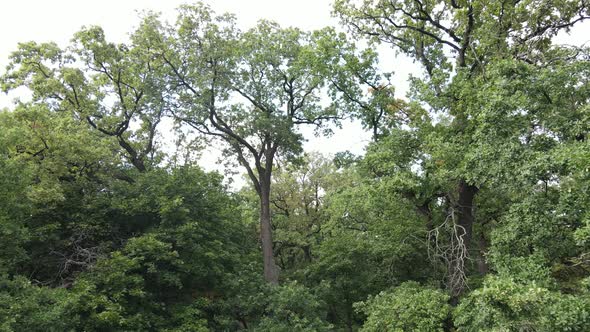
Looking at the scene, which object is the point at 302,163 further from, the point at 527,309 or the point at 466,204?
the point at 527,309

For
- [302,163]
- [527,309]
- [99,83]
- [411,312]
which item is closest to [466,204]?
[411,312]

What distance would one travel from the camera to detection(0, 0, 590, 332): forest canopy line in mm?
7633

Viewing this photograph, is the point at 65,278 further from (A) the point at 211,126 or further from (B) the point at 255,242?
(B) the point at 255,242

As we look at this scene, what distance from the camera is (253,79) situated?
14.7 metres

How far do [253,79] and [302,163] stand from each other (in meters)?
3.96

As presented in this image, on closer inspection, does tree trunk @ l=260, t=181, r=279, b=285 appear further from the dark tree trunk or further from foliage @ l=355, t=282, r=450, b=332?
the dark tree trunk

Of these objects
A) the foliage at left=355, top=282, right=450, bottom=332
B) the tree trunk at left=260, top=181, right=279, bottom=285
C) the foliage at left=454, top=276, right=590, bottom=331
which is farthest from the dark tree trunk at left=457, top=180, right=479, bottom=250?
the tree trunk at left=260, top=181, right=279, bottom=285

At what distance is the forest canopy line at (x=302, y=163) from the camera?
25.0ft

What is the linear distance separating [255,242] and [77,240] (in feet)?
31.2

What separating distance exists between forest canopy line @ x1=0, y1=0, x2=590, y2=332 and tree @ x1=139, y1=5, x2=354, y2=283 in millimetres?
70

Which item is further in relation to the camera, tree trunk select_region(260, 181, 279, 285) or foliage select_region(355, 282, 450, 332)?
tree trunk select_region(260, 181, 279, 285)

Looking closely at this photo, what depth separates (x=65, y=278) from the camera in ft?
33.3

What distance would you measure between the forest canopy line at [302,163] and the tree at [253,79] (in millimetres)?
70

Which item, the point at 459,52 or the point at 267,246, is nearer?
the point at 459,52
